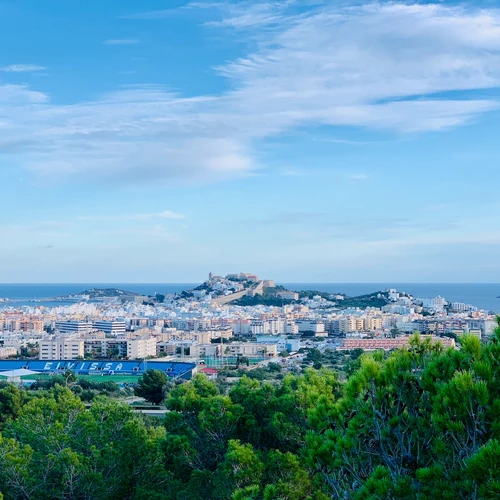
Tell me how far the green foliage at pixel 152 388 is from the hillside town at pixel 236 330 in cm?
1010

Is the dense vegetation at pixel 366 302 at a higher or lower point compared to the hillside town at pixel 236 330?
higher

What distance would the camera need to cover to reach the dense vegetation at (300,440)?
277cm

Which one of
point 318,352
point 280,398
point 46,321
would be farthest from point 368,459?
point 46,321

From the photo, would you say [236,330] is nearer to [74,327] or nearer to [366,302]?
[74,327]

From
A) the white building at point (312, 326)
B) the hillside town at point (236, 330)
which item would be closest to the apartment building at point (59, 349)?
the hillside town at point (236, 330)

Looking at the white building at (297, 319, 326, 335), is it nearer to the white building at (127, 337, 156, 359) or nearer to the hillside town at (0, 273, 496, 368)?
the hillside town at (0, 273, 496, 368)

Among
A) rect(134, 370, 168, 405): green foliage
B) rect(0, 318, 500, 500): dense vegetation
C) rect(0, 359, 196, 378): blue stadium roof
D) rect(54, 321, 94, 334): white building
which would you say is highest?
rect(0, 318, 500, 500): dense vegetation

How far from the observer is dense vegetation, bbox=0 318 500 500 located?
277 centimetres

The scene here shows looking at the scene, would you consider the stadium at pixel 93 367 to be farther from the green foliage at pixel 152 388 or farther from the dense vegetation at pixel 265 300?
the dense vegetation at pixel 265 300

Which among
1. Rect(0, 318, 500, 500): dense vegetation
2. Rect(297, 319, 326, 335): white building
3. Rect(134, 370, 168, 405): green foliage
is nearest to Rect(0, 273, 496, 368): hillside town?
Rect(297, 319, 326, 335): white building

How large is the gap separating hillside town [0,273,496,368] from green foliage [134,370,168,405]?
10.1m

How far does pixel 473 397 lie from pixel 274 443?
286 centimetres

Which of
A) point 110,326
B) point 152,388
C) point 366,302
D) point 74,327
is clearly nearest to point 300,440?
point 152,388

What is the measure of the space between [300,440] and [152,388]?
448 inches
